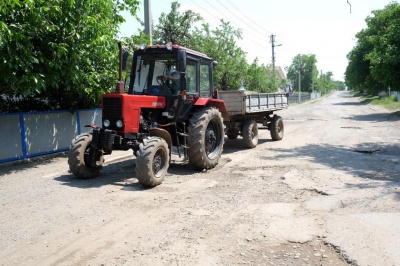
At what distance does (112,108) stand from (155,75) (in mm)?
1471

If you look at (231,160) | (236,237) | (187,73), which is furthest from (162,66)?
(236,237)

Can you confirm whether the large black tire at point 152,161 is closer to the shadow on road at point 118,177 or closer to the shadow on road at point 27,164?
the shadow on road at point 118,177

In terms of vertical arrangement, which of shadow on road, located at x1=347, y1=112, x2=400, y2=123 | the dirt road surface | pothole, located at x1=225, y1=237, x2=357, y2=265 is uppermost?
shadow on road, located at x1=347, y1=112, x2=400, y2=123

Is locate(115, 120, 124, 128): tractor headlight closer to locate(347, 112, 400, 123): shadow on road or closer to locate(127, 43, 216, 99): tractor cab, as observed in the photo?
locate(127, 43, 216, 99): tractor cab

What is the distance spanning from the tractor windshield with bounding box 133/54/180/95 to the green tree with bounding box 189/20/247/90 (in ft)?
53.0

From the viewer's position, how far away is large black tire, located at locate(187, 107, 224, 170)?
25.4 feet

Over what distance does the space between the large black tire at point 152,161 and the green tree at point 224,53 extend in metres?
17.4

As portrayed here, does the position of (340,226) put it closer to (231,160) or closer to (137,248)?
(137,248)

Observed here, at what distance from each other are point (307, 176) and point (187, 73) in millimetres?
3306

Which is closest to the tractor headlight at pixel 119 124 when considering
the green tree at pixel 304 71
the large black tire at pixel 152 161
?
the large black tire at pixel 152 161

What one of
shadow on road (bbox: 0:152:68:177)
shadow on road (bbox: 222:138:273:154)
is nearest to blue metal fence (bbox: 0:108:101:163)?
shadow on road (bbox: 0:152:68:177)

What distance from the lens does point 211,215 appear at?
210 inches

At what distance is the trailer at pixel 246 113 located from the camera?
10922 millimetres

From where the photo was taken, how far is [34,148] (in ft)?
33.9
